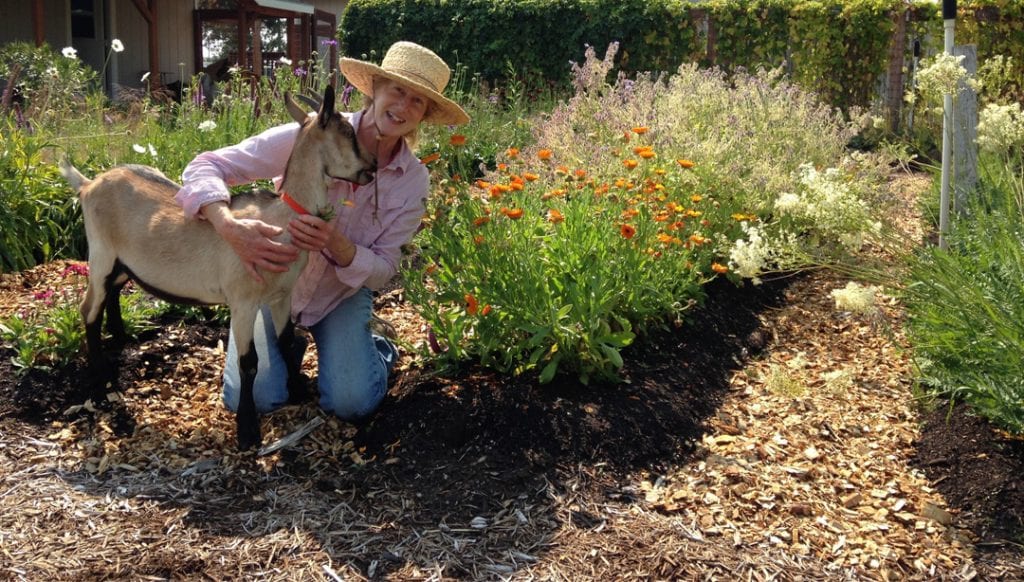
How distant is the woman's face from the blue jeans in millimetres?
758

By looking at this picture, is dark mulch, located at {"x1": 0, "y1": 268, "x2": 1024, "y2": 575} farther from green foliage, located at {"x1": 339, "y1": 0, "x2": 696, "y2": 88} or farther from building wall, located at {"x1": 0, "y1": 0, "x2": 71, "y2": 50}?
building wall, located at {"x1": 0, "y1": 0, "x2": 71, "y2": 50}

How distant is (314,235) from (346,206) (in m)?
0.42

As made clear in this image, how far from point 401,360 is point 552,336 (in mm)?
941

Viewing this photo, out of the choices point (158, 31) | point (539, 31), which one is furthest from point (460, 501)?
point (158, 31)

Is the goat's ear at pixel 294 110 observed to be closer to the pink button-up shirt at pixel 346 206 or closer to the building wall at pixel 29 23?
the pink button-up shirt at pixel 346 206

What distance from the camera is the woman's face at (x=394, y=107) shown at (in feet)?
12.0

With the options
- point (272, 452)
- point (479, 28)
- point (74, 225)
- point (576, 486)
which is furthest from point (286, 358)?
point (479, 28)

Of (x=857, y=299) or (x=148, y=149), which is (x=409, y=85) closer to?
(x=857, y=299)

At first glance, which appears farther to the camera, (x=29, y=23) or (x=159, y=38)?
(x=159, y=38)

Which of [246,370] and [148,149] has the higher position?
[148,149]

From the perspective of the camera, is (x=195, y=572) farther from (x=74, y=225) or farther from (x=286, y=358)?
(x=74, y=225)

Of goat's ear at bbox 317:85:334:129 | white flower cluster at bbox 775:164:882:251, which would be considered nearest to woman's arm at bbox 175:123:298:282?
goat's ear at bbox 317:85:334:129

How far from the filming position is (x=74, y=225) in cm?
564

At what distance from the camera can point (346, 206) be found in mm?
3793
